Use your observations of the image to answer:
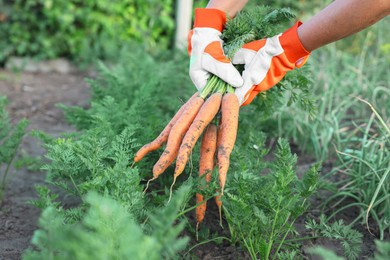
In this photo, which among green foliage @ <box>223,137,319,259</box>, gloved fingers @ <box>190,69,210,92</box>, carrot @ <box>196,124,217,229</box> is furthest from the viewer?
gloved fingers @ <box>190,69,210,92</box>

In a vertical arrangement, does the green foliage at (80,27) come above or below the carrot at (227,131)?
below

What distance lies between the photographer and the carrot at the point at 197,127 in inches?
81.5

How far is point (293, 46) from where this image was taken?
2125 millimetres

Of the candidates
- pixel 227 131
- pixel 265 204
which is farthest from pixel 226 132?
pixel 265 204

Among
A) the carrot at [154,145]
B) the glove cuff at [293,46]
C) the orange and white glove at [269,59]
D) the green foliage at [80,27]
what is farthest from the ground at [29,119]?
the glove cuff at [293,46]

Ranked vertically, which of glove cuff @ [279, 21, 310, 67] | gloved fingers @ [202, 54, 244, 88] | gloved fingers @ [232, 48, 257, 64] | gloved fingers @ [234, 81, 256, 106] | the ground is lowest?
the ground

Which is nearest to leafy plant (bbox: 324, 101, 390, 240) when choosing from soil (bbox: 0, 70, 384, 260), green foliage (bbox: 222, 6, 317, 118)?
soil (bbox: 0, 70, 384, 260)

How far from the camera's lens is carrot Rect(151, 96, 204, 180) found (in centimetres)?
211

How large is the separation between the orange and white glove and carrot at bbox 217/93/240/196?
2.9 inches

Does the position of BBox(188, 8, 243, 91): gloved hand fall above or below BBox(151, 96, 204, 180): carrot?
above

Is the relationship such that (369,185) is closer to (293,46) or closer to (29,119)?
(293,46)

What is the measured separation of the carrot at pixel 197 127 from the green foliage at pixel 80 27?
315 centimetres

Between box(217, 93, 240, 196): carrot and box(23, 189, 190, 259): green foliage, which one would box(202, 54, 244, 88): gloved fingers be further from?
box(23, 189, 190, 259): green foliage

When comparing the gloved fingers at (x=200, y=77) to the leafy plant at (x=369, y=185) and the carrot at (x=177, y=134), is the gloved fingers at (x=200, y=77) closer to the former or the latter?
the carrot at (x=177, y=134)
